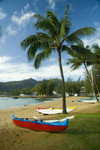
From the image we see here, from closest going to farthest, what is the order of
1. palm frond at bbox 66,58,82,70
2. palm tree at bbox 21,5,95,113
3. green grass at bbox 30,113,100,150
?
green grass at bbox 30,113,100,150 < palm tree at bbox 21,5,95,113 < palm frond at bbox 66,58,82,70

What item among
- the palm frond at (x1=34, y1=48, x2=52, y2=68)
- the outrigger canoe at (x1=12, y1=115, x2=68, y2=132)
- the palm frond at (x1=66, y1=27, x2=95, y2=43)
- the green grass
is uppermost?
the palm frond at (x1=66, y1=27, x2=95, y2=43)

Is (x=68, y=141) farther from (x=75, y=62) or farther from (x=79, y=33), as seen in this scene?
(x=75, y=62)

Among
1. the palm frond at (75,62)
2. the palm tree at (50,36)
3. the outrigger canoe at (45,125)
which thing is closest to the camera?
the outrigger canoe at (45,125)

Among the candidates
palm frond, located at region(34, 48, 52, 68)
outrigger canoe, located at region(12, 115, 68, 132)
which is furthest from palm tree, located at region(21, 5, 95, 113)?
outrigger canoe, located at region(12, 115, 68, 132)

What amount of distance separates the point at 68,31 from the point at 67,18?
1118 mm

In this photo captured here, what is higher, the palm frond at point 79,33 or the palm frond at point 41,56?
the palm frond at point 79,33

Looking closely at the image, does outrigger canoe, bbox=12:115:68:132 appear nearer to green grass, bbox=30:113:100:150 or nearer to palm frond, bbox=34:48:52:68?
green grass, bbox=30:113:100:150

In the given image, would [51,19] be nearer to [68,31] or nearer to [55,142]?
[68,31]

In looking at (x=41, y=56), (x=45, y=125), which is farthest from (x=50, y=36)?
(x=45, y=125)

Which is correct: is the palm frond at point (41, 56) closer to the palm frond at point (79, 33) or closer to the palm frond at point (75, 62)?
the palm frond at point (79, 33)

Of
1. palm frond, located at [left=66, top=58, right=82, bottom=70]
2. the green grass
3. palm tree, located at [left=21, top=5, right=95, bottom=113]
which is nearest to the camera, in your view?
the green grass

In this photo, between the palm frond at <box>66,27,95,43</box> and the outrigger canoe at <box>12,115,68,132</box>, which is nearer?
the outrigger canoe at <box>12,115,68,132</box>

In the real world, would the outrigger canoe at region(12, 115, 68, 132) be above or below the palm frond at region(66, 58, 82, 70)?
below

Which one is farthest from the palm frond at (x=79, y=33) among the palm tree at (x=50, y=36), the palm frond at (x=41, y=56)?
the palm frond at (x=41, y=56)
